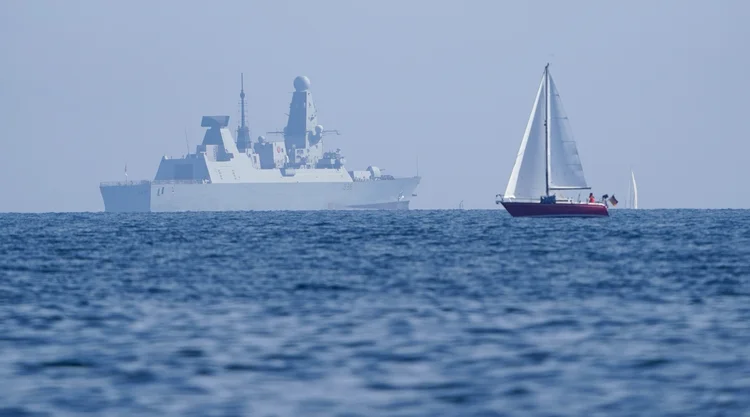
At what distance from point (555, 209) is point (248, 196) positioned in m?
110

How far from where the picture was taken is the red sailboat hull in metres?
77.2

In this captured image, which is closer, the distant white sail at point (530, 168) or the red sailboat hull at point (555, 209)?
the red sailboat hull at point (555, 209)

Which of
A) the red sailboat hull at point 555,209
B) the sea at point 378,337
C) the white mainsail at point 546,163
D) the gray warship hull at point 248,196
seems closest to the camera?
the sea at point 378,337

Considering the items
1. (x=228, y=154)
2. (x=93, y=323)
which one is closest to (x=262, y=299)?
(x=93, y=323)

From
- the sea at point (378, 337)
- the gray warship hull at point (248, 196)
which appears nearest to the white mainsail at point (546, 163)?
the sea at point (378, 337)

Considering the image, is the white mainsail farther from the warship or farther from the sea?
the warship

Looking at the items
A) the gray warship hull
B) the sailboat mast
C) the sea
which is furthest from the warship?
the sea

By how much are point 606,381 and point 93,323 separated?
10.0 meters

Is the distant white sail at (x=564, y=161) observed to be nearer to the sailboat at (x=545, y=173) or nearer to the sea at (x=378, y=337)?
the sailboat at (x=545, y=173)

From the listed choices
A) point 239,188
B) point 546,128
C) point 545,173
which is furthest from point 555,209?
point 239,188

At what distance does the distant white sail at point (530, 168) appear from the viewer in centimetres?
7938

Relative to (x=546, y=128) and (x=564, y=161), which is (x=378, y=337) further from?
(x=546, y=128)

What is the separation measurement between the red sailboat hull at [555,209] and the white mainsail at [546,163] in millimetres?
909

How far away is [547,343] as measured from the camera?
19.8 metres
